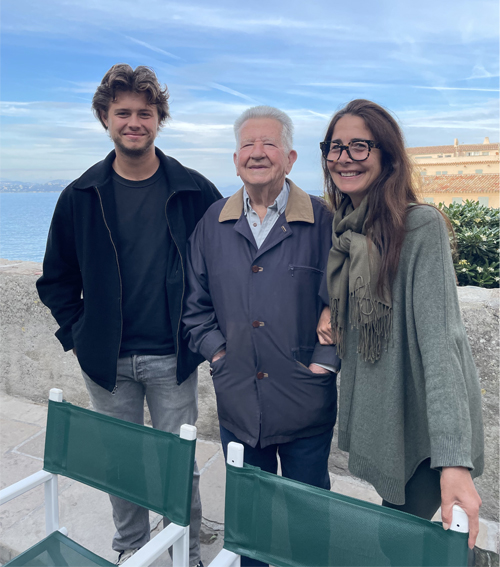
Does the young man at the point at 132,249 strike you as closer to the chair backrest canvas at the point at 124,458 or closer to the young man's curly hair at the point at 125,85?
the young man's curly hair at the point at 125,85

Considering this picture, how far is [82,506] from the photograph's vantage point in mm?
2945

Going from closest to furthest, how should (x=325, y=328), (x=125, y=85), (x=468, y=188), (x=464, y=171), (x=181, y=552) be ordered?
1. (x=181, y=552)
2. (x=325, y=328)
3. (x=125, y=85)
4. (x=468, y=188)
5. (x=464, y=171)

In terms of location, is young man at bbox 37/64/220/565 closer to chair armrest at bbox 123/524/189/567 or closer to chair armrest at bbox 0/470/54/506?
chair armrest at bbox 0/470/54/506

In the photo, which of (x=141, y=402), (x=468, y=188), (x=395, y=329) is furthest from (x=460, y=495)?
(x=468, y=188)

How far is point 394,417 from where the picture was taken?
1563mm

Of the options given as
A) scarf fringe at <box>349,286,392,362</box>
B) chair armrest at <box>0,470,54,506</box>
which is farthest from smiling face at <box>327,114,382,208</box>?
chair armrest at <box>0,470,54,506</box>

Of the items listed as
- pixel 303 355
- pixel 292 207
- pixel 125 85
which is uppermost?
pixel 125 85

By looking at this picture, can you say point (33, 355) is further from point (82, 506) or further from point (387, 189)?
point (387, 189)

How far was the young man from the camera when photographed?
216 centimetres

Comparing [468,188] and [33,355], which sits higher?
[468,188]

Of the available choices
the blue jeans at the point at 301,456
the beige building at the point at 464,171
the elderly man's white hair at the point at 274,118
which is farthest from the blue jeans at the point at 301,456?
the beige building at the point at 464,171

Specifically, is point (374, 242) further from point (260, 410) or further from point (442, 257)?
point (260, 410)

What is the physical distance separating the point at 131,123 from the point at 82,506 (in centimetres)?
227

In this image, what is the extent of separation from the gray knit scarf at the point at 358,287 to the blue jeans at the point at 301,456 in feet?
1.41
